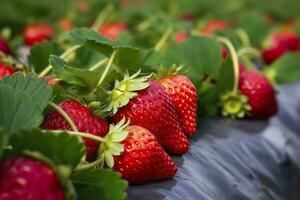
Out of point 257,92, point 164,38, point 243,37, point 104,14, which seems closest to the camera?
point 257,92

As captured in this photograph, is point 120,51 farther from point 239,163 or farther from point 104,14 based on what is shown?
point 104,14

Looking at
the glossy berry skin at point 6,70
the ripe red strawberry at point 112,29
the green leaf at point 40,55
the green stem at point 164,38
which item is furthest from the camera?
the ripe red strawberry at point 112,29

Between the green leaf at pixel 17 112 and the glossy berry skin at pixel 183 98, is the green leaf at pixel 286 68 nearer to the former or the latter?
the glossy berry skin at pixel 183 98

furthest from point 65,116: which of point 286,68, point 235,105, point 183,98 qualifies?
point 286,68

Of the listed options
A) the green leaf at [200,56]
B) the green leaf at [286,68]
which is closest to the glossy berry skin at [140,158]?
the green leaf at [200,56]

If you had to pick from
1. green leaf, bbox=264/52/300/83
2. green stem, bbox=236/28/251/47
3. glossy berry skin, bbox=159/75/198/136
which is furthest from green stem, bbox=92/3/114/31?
glossy berry skin, bbox=159/75/198/136

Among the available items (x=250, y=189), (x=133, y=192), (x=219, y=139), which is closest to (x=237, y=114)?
(x=219, y=139)

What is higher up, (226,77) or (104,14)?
(226,77)
